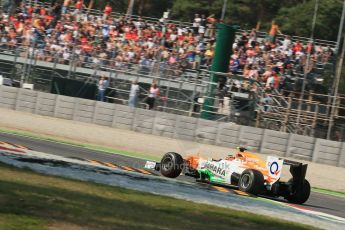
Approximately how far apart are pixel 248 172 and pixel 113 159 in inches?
202

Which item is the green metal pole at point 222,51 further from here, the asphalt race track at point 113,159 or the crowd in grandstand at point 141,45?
the asphalt race track at point 113,159

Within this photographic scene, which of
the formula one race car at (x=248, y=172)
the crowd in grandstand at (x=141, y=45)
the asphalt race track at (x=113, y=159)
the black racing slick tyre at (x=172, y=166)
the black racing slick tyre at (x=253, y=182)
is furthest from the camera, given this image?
the crowd in grandstand at (x=141, y=45)

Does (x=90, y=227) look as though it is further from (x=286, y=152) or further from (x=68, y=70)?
(x=68, y=70)

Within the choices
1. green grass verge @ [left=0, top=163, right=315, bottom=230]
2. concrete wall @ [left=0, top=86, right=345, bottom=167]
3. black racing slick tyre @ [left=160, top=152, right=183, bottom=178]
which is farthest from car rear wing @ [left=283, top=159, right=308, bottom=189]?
concrete wall @ [left=0, top=86, right=345, bottom=167]

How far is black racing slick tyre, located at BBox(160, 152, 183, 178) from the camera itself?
1366cm

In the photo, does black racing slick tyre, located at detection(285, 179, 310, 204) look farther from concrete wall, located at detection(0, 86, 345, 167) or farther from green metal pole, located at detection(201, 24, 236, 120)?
green metal pole, located at detection(201, 24, 236, 120)

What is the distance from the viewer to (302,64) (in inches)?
1009

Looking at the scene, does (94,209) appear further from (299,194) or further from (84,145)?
(84,145)

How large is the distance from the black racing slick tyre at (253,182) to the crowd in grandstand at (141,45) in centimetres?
1002

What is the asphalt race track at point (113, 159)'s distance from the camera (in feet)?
42.0

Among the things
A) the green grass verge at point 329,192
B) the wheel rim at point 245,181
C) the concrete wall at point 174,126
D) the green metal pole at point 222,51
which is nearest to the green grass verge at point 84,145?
the concrete wall at point 174,126

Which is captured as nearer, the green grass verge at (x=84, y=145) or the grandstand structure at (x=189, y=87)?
the green grass verge at (x=84, y=145)

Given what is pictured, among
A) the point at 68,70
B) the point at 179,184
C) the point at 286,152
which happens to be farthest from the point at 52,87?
the point at 179,184

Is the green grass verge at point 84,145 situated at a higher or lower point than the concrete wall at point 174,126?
lower
